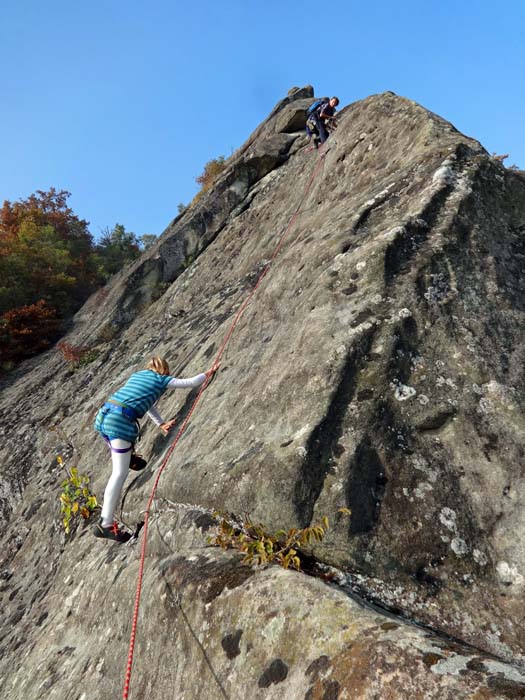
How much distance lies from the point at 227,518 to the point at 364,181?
22.3 feet

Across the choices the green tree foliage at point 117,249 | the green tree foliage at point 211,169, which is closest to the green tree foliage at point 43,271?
the green tree foliage at point 117,249

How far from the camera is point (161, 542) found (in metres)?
4.96

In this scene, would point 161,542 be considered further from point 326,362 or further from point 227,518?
point 326,362

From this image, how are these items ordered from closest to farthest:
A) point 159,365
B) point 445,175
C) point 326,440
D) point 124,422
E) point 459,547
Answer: point 459,547
point 326,440
point 445,175
point 124,422
point 159,365

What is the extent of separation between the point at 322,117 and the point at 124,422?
1365 centimetres

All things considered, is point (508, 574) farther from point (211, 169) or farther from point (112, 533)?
point (211, 169)

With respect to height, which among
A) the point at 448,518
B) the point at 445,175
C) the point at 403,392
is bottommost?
the point at 448,518

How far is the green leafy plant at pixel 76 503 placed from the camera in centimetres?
746

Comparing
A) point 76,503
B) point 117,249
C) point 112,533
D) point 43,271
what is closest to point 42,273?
point 43,271

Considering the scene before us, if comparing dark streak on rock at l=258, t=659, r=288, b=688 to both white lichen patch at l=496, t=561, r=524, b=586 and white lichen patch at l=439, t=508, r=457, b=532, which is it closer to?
white lichen patch at l=439, t=508, r=457, b=532

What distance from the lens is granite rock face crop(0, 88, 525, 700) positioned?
2.97 m

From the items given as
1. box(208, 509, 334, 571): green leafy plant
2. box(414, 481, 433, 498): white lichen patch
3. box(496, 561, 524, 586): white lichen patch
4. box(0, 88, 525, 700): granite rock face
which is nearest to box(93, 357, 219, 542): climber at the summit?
box(0, 88, 525, 700): granite rock face

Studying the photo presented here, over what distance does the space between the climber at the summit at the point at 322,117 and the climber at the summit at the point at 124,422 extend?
12.4m

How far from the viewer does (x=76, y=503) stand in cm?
771
